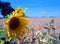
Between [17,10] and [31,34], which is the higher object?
[17,10]

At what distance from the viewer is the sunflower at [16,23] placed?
127 centimetres

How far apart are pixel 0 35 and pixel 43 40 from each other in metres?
0.27

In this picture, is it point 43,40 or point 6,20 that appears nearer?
point 6,20

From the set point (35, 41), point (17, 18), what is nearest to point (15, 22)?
point (17, 18)

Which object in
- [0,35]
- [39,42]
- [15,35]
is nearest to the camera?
[15,35]

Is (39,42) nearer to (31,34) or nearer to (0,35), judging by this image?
(31,34)

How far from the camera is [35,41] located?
1.32m

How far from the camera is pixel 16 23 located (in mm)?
1319

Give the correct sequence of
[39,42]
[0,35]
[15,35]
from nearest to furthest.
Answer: [15,35] < [39,42] < [0,35]

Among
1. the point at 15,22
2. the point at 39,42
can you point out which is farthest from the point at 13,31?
the point at 39,42

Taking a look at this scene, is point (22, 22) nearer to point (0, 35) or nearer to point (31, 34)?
point (31, 34)

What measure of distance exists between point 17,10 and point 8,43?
0.18 meters

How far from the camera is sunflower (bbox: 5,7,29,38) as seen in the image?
1268mm

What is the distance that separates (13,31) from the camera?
1324mm
